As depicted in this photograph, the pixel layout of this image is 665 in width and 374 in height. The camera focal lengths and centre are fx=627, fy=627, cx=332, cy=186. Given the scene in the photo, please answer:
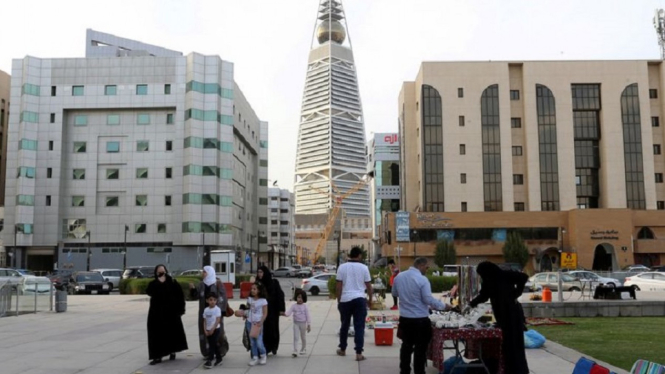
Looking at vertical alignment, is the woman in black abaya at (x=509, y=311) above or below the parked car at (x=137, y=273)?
above

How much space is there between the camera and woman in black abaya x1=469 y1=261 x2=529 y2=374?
8078 millimetres

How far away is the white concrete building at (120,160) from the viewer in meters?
66.7

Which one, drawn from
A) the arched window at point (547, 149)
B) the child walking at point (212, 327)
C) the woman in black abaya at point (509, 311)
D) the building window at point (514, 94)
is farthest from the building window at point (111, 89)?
the woman in black abaya at point (509, 311)

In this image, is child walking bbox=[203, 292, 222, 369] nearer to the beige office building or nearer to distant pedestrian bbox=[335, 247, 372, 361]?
distant pedestrian bbox=[335, 247, 372, 361]

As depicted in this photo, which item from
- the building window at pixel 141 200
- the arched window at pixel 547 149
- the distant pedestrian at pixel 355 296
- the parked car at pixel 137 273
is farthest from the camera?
the arched window at pixel 547 149

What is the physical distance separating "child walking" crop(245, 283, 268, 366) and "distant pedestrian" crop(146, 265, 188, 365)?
1360mm

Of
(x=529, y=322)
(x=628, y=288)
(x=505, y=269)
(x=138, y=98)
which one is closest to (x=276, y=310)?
(x=505, y=269)

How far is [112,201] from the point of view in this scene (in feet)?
226

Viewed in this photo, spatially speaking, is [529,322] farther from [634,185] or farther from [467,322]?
[634,185]

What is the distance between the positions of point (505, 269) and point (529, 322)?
1016 centimetres

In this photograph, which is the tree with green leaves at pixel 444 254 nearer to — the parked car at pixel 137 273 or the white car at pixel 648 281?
the white car at pixel 648 281

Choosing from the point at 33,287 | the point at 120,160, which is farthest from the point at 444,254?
the point at 33,287

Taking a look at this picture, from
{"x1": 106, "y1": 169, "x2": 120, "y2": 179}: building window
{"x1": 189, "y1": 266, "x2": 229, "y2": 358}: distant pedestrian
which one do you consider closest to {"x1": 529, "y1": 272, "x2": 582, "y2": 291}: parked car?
{"x1": 189, "y1": 266, "x2": 229, "y2": 358}: distant pedestrian

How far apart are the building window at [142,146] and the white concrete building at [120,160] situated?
0.42 ft
